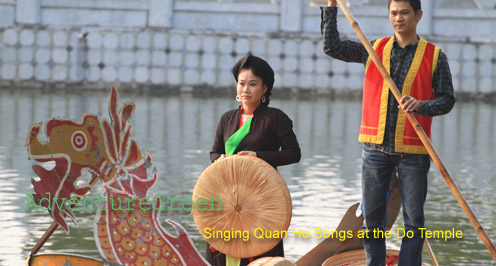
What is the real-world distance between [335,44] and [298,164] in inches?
224

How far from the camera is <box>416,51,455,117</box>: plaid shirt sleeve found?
4320mm

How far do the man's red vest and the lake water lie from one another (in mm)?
1426

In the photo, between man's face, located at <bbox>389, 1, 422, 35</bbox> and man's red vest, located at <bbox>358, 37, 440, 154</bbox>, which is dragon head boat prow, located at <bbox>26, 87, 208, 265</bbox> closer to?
man's red vest, located at <bbox>358, 37, 440, 154</bbox>

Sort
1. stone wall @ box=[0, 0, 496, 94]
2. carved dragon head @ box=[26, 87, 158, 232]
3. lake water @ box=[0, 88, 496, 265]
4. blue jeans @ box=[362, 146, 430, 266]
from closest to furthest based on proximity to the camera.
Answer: carved dragon head @ box=[26, 87, 158, 232]
blue jeans @ box=[362, 146, 430, 266]
lake water @ box=[0, 88, 496, 265]
stone wall @ box=[0, 0, 496, 94]

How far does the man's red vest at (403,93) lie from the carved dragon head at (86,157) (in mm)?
1082

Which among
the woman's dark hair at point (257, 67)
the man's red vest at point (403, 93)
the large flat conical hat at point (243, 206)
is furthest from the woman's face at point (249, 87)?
the man's red vest at point (403, 93)

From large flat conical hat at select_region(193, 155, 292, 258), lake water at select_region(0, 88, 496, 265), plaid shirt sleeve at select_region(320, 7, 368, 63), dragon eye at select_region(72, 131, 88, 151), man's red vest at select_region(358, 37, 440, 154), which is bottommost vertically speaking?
lake water at select_region(0, 88, 496, 265)

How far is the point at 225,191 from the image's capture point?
436cm

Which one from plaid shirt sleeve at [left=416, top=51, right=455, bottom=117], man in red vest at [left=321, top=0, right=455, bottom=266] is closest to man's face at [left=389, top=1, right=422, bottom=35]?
man in red vest at [left=321, top=0, right=455, bottom=266]

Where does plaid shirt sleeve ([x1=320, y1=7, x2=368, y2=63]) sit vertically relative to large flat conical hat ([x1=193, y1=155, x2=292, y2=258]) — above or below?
above

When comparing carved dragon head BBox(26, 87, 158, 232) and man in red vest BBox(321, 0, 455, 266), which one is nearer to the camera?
carved dragon head BBox(26, 87, 158, 232)

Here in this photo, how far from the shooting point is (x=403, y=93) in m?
4.44

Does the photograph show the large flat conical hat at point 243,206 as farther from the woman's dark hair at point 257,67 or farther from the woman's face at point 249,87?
the woman's dark hair at point 257,67

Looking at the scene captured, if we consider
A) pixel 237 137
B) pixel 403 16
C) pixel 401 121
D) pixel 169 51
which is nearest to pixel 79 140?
pixel 237 137
